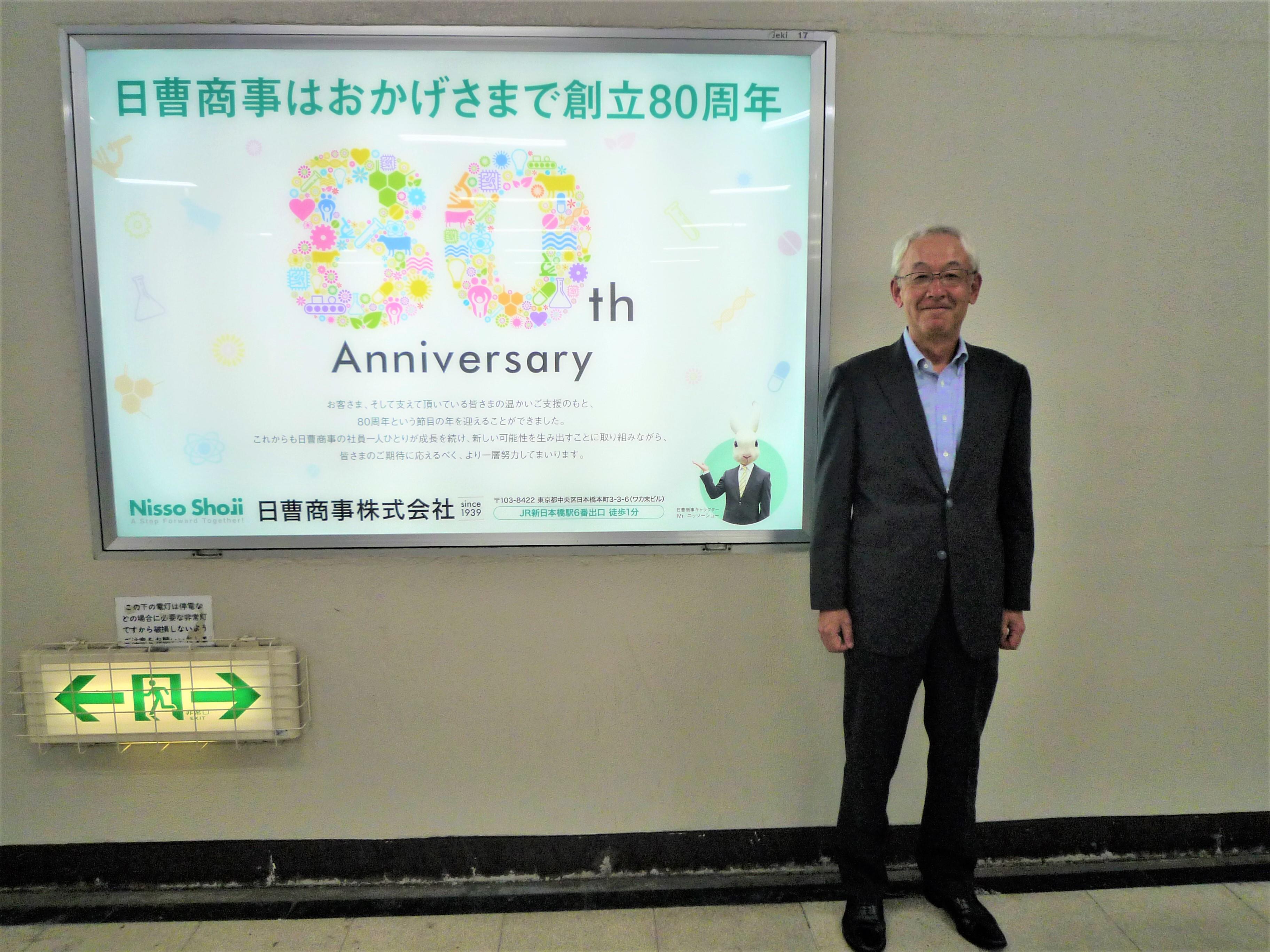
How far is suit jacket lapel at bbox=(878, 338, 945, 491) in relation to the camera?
1.63 meters

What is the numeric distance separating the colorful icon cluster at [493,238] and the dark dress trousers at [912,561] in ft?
2.50

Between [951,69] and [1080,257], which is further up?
[951,69]

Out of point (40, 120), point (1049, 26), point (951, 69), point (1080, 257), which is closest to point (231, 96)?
point (40, 120)

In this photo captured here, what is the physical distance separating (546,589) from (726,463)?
618mm

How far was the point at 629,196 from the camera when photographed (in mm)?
1812

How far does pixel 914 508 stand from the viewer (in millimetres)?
1636

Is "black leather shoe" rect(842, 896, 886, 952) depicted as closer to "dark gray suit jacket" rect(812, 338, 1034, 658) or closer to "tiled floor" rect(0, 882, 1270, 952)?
"tiled floor" rect(0, 882, 1270, 952)

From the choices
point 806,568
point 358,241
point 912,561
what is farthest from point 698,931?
point 358,241

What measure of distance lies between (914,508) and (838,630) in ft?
1.16

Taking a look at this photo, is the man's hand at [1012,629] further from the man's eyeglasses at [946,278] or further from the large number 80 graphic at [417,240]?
the large number 80 graphic at [417,240]

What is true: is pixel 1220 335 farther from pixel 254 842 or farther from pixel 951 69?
pixel 254 842

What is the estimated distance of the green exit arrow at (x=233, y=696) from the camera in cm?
187

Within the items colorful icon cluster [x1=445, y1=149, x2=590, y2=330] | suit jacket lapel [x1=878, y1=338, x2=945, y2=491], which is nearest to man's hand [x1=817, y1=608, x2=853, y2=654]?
suit jacket lapel [x1=878, y1=338, x2=945, y2=491]

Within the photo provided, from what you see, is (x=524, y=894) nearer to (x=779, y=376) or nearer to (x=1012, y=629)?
(x=1012, y=629)
